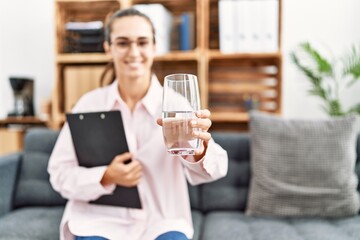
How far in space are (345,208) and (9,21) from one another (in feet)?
8.50

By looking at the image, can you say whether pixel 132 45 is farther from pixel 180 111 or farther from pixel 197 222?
pixel 197 222

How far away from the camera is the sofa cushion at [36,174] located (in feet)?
5.78

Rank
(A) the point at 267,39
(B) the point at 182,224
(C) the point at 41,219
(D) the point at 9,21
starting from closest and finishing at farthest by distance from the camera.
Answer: (B) the point at 182,224, (C) the point at 41,219, (A) the point at 267,39, (D) the point at 9,21

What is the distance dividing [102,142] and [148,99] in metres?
0.22

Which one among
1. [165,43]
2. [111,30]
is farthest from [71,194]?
[165,43]

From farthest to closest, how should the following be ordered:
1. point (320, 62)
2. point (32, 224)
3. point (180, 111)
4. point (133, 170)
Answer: point (320, 62)
point (32, 224)
point (133, 170)
point (180, 111)

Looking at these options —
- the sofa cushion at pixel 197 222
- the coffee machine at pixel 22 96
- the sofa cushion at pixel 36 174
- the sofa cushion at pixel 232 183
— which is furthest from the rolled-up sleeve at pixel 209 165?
the coffee machine at pixel 22 96

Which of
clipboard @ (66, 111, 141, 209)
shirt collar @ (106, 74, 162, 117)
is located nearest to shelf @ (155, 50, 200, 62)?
shirt collar @ (106, 74, 162, 117)

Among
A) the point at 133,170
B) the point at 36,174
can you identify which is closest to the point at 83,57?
the point at 36,174

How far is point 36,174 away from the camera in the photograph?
5.88 feet

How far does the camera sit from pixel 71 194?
128cm

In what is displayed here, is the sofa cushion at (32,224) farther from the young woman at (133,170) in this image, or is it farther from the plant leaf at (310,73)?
the plant leaf at (310,73)

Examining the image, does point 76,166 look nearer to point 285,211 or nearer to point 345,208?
point 285,211

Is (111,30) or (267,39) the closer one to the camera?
(111,30)
